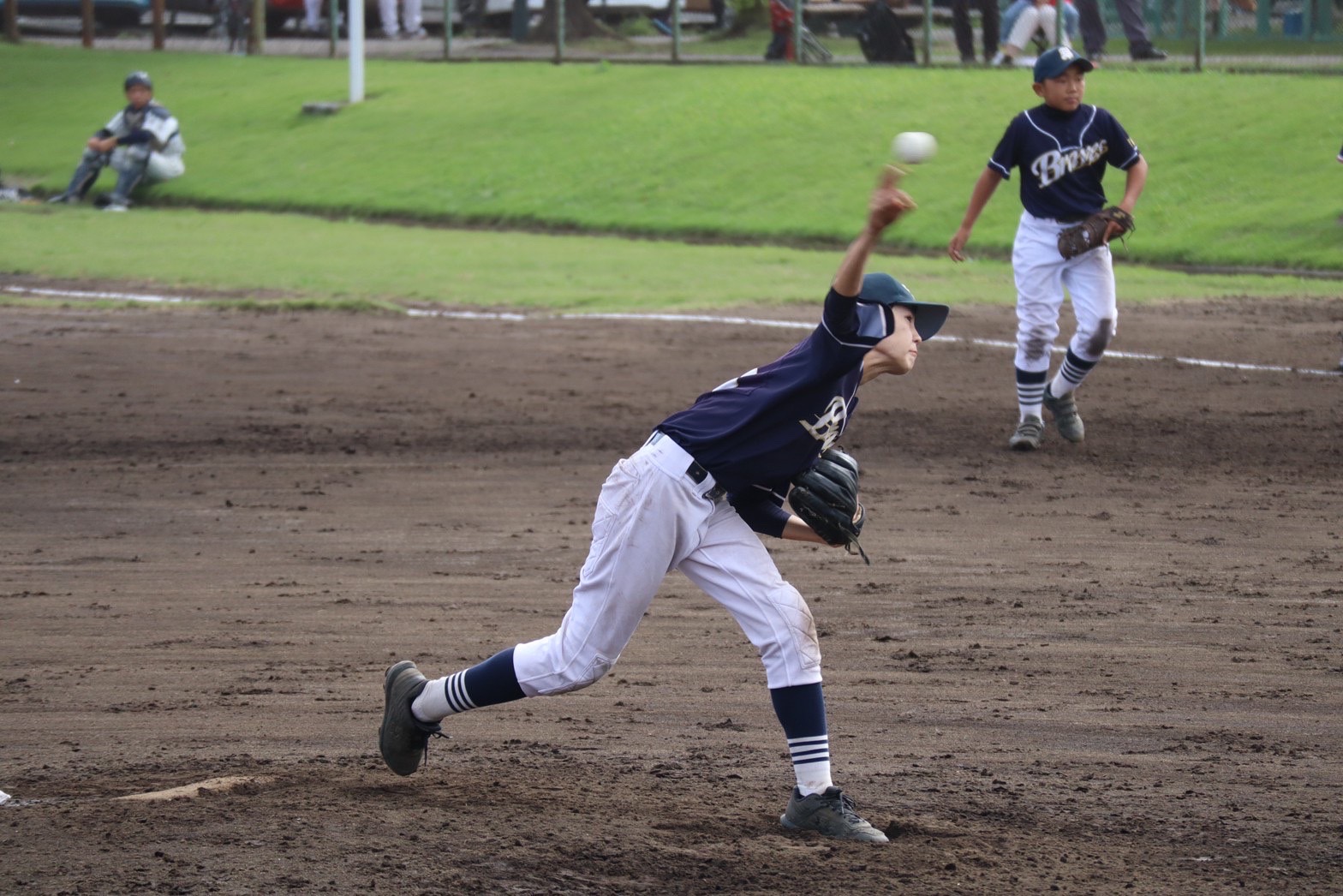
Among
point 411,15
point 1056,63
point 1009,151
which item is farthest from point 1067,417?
point 411,15

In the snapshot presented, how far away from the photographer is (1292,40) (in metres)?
23.0

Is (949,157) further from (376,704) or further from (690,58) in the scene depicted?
(376,704)

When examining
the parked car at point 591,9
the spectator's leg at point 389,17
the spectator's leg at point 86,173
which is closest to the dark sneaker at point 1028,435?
the spectator's leg at point 86,173

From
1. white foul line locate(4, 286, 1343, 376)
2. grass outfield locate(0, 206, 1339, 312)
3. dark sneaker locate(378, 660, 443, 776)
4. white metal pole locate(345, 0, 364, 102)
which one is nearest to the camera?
dark sneaker locate(378, 660, 443, 776)

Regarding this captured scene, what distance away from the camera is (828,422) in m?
4.55

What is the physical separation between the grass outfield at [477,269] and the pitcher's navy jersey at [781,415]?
10301mm

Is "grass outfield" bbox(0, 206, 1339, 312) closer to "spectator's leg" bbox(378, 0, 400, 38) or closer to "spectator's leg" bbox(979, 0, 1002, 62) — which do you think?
"spectator's leg" bbox(979, 0, 1002, 62)

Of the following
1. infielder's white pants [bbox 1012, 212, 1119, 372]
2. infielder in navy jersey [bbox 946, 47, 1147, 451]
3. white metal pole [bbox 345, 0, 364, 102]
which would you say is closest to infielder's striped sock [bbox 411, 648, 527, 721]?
infielder in navy jersey [bbox 946, 47, 1147, 451]

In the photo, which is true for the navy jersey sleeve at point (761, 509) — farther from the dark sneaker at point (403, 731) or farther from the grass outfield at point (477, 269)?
the grass outfield at point (477, 269)

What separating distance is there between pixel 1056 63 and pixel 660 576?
5.97 metres

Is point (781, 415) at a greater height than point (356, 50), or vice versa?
point (356, 50)

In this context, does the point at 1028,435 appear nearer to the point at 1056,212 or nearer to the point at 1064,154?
the point at 1056,212

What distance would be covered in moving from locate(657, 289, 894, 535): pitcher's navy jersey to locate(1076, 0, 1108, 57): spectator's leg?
63.8 ft

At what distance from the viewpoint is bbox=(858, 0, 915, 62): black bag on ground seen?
24.4 m
